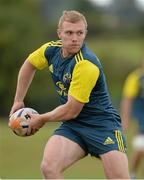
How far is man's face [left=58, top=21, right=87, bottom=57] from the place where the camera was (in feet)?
27.7

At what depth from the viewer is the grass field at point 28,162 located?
15889 millimetres

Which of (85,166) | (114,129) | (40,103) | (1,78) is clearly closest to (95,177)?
(85,166)

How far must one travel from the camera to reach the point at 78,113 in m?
8.56

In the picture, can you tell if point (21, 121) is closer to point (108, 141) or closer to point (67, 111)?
point (67, 111)

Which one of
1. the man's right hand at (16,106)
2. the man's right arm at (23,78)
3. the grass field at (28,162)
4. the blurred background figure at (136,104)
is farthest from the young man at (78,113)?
the grass field at (28,162)

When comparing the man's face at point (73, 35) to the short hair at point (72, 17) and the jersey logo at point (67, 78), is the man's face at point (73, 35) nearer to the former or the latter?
the short hair at point (72, 17)

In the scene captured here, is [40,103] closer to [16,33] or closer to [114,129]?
[16,33]

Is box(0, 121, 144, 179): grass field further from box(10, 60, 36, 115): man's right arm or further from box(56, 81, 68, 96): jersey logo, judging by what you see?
box(56, 81, 68, 96): jersey logo

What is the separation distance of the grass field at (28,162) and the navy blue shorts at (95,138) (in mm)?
6270

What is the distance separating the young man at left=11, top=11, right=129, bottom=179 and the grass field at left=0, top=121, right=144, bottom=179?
631 cm

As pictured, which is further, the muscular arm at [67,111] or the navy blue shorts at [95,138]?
the navy blue shorts at [95,138]

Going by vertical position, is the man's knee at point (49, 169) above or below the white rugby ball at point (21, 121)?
below

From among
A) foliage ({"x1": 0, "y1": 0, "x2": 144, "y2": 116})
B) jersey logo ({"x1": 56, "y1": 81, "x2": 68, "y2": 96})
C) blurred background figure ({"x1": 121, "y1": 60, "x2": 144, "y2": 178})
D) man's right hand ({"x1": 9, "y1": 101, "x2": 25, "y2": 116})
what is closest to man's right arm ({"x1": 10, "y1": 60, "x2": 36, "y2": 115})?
man's right hand ({"x1": 9, "y1": 101, "x2": 25, "y2": 116})

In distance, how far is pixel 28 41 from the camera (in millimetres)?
52562
